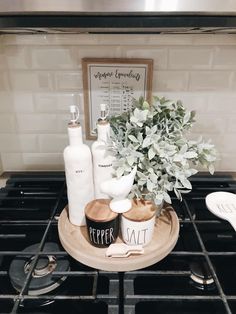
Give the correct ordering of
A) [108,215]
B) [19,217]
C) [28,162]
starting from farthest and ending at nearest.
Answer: [28,162], [19,217], [108,215]

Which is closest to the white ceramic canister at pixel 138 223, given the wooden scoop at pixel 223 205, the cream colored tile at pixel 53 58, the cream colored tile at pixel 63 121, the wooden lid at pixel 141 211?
the wooden lid at pixel 141 211

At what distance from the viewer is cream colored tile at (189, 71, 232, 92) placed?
36.5 inches

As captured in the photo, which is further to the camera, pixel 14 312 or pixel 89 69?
pixel 89 69

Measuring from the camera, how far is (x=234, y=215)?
82 centimetres

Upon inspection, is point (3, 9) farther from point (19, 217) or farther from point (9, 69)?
point (19, 217)

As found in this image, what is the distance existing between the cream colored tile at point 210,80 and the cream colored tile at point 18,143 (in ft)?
1.95

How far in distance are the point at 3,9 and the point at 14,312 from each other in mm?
626

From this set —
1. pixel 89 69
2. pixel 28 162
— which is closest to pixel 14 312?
pixel 28 162

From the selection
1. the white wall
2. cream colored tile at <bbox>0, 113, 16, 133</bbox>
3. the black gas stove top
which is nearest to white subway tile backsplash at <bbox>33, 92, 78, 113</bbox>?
the white wall

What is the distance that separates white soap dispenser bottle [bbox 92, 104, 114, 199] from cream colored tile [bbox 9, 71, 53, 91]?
1.03ft

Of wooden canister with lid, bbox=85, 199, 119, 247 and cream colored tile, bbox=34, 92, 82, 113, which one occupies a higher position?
cream colored tile, bbox=34, 92, 82, 113

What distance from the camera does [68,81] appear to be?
0.94 metres

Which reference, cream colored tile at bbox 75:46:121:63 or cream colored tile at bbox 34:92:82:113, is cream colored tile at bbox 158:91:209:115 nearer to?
cream colored tile at bbox 75:46:121:63

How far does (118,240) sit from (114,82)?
50 centimetres
